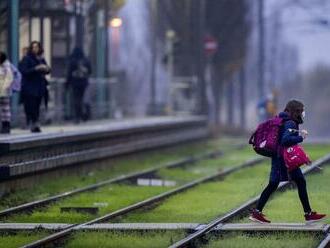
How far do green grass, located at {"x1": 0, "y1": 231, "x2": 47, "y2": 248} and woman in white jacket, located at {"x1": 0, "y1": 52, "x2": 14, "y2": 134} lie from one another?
8.13 meters

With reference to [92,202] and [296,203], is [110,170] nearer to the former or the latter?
[92,202]

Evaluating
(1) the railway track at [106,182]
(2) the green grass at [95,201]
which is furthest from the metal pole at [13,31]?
(2) the green grass at [95,201]

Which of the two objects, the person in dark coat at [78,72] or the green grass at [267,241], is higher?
the person in dark coat at [78,72]

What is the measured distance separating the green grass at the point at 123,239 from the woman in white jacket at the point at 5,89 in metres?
8.65

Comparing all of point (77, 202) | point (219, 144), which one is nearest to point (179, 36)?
point (219, 144)

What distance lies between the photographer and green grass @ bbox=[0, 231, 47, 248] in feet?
48.6

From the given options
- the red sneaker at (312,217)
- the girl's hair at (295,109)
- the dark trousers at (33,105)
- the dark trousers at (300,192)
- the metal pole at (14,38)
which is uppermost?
the metal pole at (14,38)

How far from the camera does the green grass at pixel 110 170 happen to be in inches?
849

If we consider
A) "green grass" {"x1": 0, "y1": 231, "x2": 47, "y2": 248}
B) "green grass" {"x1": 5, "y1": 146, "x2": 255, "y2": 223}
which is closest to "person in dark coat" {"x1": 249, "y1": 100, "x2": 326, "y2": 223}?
"green grass" {"x1": 0, "y1": 231, "x2": 47, "y2": 248}

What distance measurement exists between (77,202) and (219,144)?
75.5 feet

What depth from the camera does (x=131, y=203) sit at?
2012 cm

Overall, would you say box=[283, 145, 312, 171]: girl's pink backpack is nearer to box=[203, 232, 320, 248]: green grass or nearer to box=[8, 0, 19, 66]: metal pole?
box=[203, 232, 320, 248]: green grass

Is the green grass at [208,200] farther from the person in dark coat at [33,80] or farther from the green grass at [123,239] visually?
the person in dark coat at [33,80]

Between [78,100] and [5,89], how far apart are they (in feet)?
24.6
